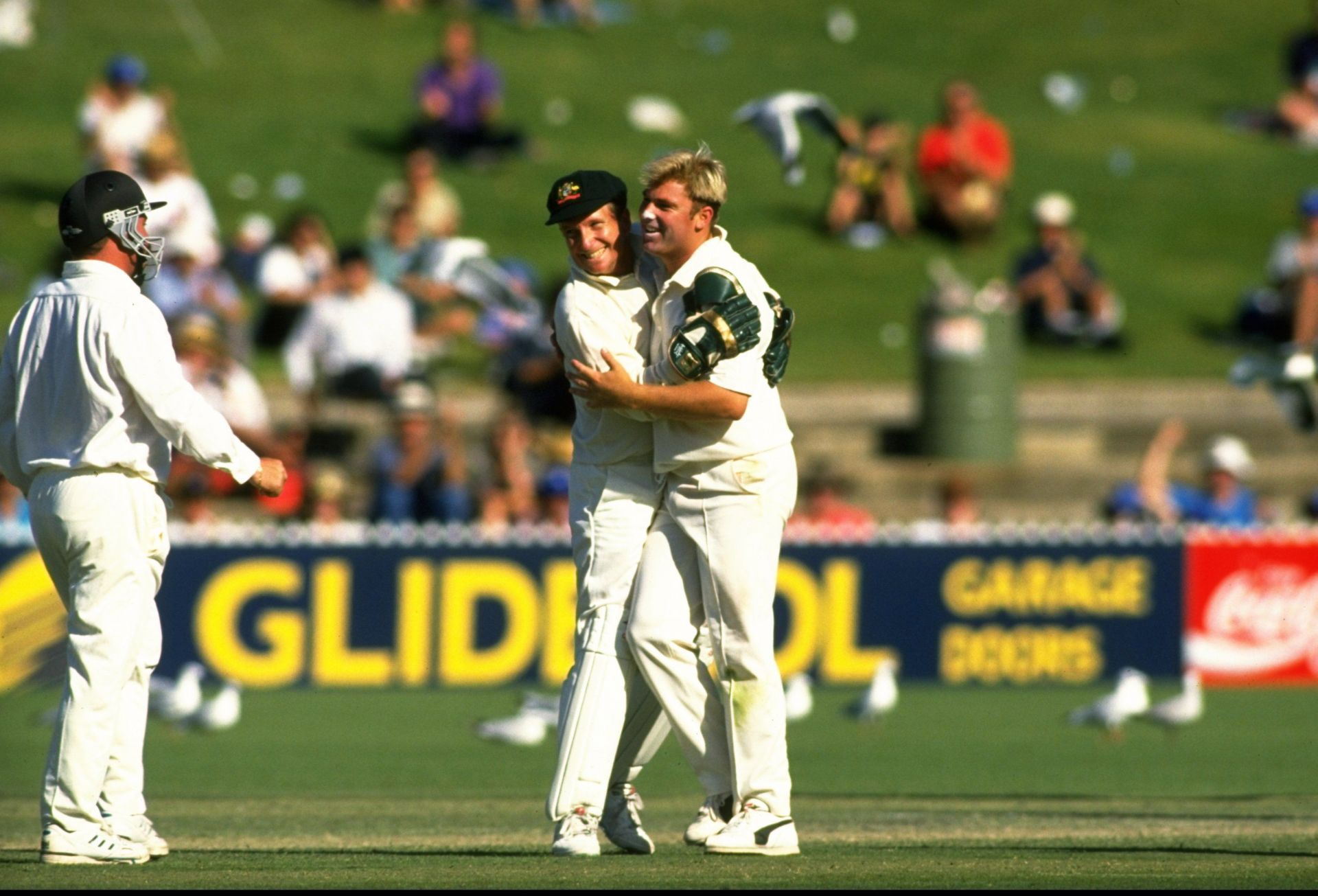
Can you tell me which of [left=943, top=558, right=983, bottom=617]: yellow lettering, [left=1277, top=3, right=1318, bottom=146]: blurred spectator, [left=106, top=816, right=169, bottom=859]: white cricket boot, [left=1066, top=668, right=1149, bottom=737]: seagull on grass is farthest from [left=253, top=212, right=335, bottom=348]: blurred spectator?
[left=1277, top=3, right=1318, bottom=146]: blurred spectator

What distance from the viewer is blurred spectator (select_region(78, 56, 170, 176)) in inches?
810

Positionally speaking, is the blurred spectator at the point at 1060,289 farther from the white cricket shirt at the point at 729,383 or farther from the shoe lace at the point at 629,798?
the shoe lace at the point at 629,798

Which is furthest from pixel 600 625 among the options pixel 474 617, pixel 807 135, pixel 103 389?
pixel 807 135

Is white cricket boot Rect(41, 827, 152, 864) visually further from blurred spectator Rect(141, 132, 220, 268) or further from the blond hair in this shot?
blurred spectator Rect(141, 132, 220, 268)

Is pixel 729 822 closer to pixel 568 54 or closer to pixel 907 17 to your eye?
pixel 568 54

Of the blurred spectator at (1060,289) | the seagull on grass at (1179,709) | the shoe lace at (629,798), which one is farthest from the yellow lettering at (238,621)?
the blurred spectator at (1060,289)

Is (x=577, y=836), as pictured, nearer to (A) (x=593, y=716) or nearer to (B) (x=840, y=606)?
(A) (x=593, y=716)

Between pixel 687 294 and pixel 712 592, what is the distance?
977 mm

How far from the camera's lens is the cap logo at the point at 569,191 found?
7.12 m

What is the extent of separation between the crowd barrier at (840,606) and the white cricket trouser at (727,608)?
294 inches

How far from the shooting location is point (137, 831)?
22.8 ft

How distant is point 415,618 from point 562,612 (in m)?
1.00

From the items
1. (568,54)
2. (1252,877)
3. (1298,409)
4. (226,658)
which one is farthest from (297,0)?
(1252,877)

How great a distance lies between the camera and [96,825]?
673cm
